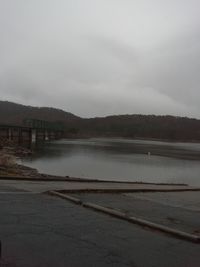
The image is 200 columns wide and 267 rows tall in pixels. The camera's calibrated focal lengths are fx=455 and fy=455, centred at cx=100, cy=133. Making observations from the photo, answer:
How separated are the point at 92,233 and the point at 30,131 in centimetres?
12806

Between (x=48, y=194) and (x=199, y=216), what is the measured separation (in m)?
4.45

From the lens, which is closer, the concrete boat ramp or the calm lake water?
the concrete boat ramp

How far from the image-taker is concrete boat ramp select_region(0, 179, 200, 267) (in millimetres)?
6680

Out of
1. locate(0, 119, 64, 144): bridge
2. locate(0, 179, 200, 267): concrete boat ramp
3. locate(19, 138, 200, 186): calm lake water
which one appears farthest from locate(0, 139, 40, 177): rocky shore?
locate(0, 119, 64, 144): bridge

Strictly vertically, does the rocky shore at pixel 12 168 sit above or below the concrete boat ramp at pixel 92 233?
below

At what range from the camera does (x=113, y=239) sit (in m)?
8.02

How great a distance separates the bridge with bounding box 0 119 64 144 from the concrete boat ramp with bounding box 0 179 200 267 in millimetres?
112987

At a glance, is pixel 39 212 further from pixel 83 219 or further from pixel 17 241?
pixel 17 241

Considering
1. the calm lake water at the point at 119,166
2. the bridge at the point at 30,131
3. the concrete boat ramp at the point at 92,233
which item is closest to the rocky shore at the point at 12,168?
the calm lake water at the point at 119,166

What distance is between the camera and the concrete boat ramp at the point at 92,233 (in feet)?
21.9

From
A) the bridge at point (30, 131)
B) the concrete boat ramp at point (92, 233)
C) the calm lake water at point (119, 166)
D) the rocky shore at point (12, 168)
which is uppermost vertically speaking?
the bridge at point (30, 131)

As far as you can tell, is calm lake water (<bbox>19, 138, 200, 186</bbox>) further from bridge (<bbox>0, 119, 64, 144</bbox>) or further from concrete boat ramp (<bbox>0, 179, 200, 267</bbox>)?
bridge (<bbox>0, 119, 64, 144</bbox>)

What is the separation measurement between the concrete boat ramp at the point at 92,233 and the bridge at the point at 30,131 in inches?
4448

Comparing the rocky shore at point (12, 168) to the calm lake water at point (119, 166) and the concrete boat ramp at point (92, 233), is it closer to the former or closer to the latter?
the calm lake water at point (119, 166)
